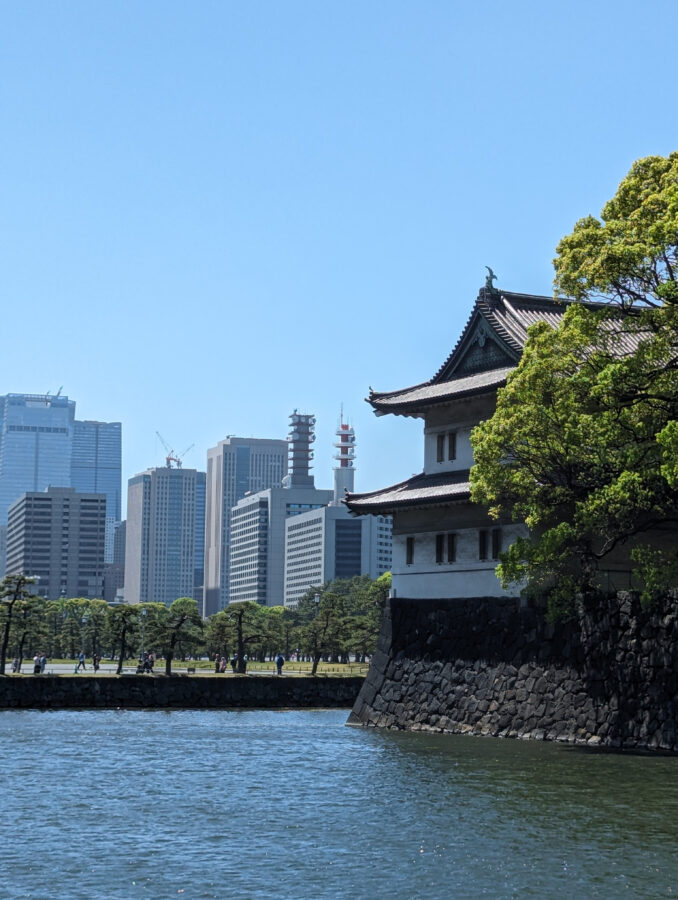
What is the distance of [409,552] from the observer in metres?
55.1

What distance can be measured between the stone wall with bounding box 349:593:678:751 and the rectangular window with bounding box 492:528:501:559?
2.13 m

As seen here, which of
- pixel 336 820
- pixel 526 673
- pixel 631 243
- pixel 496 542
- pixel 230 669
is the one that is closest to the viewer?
pixel 336 820

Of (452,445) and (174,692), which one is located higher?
(452,445)

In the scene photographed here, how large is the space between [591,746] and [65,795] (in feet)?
59.3

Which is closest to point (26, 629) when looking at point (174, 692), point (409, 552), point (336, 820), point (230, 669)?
point (230, 669)

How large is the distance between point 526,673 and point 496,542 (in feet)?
19.9

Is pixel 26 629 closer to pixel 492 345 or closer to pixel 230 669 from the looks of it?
pixel 230 669

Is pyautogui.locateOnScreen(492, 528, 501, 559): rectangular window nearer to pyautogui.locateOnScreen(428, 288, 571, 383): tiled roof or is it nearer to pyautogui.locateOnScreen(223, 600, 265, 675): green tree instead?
pyautogui.locateOnScreen(428, 288, 571, 383): tiled roof

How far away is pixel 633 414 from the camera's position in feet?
128

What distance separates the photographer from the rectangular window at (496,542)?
5003cm

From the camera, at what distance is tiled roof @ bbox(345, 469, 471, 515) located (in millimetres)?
51562

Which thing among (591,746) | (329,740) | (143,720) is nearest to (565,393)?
(591,746)

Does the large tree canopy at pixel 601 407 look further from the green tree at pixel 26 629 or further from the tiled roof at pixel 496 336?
the green tree at pixel 26 629

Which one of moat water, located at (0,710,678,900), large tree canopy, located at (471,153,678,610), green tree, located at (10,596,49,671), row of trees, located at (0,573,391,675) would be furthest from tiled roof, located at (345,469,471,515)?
green tree, located at (10,596,49,671)
